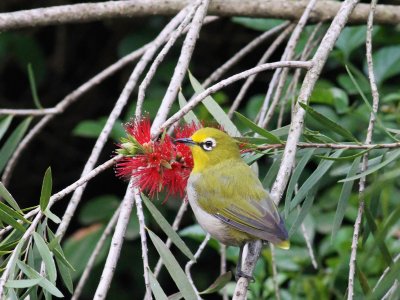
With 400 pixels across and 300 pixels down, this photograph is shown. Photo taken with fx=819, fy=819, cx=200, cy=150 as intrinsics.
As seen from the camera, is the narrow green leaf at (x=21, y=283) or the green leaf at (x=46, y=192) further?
the green leaf at (x=46, y=192)

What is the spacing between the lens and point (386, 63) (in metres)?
4.28

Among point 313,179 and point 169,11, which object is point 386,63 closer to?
point 169,11

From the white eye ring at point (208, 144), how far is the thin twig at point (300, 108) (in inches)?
18.7

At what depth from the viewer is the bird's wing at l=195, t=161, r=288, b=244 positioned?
8.14 ft

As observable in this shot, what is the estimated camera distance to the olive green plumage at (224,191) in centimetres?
258

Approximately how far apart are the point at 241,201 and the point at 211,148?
223 mm

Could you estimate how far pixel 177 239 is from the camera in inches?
86.4

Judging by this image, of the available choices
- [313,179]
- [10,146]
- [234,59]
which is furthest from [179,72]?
[10,146]

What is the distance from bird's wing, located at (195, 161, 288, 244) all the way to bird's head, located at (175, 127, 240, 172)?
0.11 feet

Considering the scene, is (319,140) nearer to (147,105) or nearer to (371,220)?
(371,220)

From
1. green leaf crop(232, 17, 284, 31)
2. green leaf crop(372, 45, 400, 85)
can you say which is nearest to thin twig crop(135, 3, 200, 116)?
green leaf crop(232, 17, 284, 31)

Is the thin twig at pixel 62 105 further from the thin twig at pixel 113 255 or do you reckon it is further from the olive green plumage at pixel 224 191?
the thin twig at pixel 113 255

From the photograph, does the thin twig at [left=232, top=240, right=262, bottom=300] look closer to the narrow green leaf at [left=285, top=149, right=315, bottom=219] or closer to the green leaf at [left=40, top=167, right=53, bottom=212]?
the narrow green leaf at [left=285, top=149, right=315, bottom=219]

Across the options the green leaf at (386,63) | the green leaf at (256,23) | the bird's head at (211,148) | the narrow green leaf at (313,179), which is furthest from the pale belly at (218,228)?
the green leaf at (386,63)
